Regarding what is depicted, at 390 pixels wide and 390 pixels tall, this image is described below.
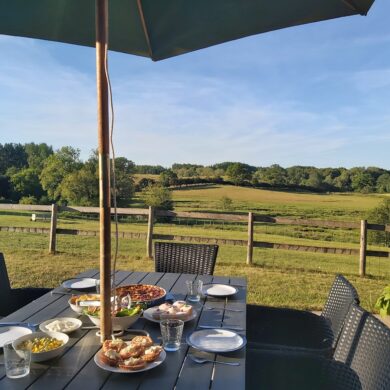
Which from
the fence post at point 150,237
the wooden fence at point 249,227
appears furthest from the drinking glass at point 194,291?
the fence post at point 150,237

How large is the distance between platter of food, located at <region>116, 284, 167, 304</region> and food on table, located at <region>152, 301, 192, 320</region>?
0.16 meters

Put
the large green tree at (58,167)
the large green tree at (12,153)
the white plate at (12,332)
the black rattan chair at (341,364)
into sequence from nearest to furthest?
the black rattan chair at (341,364) < the white plate at (12,332) < the large green tree at (58,167) < the large green tree at (12,153)

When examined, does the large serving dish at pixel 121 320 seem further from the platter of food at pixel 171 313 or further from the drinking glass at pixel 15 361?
the drinking glass at pixel 15 361

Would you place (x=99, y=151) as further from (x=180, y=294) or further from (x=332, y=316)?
(x=332, y=316)

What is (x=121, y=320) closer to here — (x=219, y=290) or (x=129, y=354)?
(x=129, y=354)

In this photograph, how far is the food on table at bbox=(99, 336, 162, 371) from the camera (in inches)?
50.3

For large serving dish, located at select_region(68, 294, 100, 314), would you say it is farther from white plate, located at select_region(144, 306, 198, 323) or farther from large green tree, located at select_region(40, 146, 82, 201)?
large green tree, located at select_region(40, 146, 82, 201)

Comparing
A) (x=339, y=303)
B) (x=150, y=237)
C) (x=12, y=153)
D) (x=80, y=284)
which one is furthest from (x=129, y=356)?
(x=12, y=153)

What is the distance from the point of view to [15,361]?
4.08 ft

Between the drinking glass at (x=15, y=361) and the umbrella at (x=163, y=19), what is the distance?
1679mm

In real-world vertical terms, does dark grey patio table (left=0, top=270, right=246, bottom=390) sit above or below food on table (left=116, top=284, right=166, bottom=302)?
below

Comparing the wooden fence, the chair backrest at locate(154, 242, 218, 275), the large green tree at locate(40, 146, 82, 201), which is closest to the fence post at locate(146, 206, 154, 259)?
the wooden fence

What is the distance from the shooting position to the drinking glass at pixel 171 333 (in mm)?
1477

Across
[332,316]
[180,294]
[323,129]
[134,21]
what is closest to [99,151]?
[180,294]
